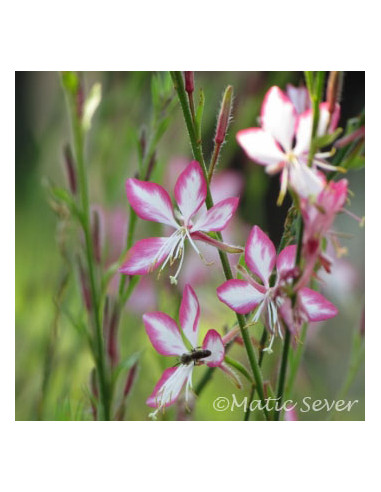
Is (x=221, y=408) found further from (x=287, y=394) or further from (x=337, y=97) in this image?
(x=337, y=97)

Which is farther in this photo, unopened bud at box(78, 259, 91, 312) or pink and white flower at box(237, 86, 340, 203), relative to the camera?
unopened bud at box(78, 259, 91, 312)

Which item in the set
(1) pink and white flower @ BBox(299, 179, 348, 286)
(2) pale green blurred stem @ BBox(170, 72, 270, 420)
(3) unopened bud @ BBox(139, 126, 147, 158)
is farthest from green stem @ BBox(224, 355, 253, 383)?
(3) unopened bud @ BBox(139, 126, 147, 158)

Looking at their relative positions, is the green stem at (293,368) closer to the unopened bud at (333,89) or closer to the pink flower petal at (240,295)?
the pink flower petal at (240,295)

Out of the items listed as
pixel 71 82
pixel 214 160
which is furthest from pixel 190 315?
pixel 71 82

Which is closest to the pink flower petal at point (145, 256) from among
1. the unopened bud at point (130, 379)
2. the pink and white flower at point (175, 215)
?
the pink and white flower at point (175, 215)

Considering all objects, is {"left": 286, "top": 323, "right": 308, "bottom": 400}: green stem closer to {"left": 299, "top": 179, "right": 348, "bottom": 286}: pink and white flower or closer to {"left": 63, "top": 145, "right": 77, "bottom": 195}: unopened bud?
{"left": 299, "top": 179, "right": 348, "bottom": 286}: pink and white flower

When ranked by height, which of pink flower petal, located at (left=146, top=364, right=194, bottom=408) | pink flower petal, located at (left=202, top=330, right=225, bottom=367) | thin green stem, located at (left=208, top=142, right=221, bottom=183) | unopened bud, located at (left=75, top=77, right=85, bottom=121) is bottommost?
pink flower petal, located at (left=146, top=364, right=194, bottom=408)
